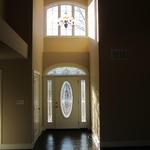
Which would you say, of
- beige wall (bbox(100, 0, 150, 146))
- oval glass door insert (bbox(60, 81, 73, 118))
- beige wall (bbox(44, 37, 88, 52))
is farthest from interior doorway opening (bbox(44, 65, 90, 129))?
beige wall (bbox(100, 0, 150, 146))

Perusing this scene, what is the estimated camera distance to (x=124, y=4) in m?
7.24

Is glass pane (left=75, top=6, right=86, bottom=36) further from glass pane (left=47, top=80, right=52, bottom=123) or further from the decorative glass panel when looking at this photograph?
glass pane (left=47, top=80, right=52, bottom=123)

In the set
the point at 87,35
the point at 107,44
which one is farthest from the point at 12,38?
the point at 87,35

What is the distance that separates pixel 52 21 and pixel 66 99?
10.2ft

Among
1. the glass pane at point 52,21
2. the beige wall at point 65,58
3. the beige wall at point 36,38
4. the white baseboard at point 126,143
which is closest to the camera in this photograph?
the white baseboard at point 126,143

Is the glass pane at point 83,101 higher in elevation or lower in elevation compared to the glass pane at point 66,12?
lower

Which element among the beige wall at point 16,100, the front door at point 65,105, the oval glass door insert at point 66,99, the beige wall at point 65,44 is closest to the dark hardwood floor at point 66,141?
the front door at point 65,105

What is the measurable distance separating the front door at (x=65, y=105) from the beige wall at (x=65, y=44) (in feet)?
3.58

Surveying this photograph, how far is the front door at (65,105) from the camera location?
9547 millimetres

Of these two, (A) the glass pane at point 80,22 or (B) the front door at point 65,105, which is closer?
(B) the front door at point 65,105

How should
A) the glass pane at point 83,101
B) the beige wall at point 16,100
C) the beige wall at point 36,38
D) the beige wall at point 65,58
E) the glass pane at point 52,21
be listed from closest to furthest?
the beige wall at point 16,100, the beige wall at point 36,38, the beige wall at point 65,58, the glass pane at point 83,101, the glass pane at point 52,21

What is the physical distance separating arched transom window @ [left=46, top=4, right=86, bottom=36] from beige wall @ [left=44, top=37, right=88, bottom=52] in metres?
0.27

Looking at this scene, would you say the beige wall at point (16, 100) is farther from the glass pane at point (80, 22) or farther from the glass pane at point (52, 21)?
the glass pane at point (80, 22)

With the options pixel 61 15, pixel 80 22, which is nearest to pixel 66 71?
pixel 80 22
